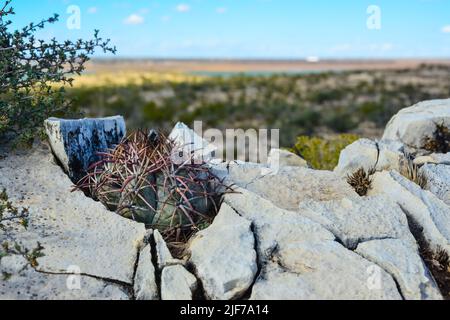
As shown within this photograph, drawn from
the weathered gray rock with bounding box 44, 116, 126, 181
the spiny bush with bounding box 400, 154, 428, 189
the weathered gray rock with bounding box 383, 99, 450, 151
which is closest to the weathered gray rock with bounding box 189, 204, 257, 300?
the weathered gray rock with bounding box 44, 116, 126, 181

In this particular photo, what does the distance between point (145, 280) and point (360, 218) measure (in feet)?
5.80

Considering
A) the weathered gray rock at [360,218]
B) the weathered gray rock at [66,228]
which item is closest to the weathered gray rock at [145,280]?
the weathered gray rock at [66,228]

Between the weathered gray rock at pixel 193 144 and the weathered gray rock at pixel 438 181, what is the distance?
2.08 metres

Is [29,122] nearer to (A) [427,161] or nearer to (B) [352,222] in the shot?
(B) [352,222]

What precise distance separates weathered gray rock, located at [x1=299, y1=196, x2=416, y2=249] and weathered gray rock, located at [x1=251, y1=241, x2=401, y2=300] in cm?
25

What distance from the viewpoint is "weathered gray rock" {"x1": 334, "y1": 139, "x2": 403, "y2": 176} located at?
17.5ft

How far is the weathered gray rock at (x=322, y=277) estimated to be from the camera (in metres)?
3.52

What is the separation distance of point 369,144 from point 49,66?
3577 millimetres

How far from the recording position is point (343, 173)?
5.46m

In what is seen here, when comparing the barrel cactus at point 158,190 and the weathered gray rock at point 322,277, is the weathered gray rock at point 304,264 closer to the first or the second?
the weathered gray rock at point 322,277

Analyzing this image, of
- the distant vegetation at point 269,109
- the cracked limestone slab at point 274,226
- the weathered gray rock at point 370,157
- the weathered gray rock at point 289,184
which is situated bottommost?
the distant vegetation at point 269,109

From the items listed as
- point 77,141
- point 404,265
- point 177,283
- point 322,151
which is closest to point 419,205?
point 404,265

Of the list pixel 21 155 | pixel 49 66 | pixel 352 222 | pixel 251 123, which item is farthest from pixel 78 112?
pixel 251 123

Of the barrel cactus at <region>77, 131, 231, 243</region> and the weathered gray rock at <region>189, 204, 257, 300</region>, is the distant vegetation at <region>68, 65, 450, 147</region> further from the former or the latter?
the weathered gray rock at <region>189, 204, 257, 300</region>
